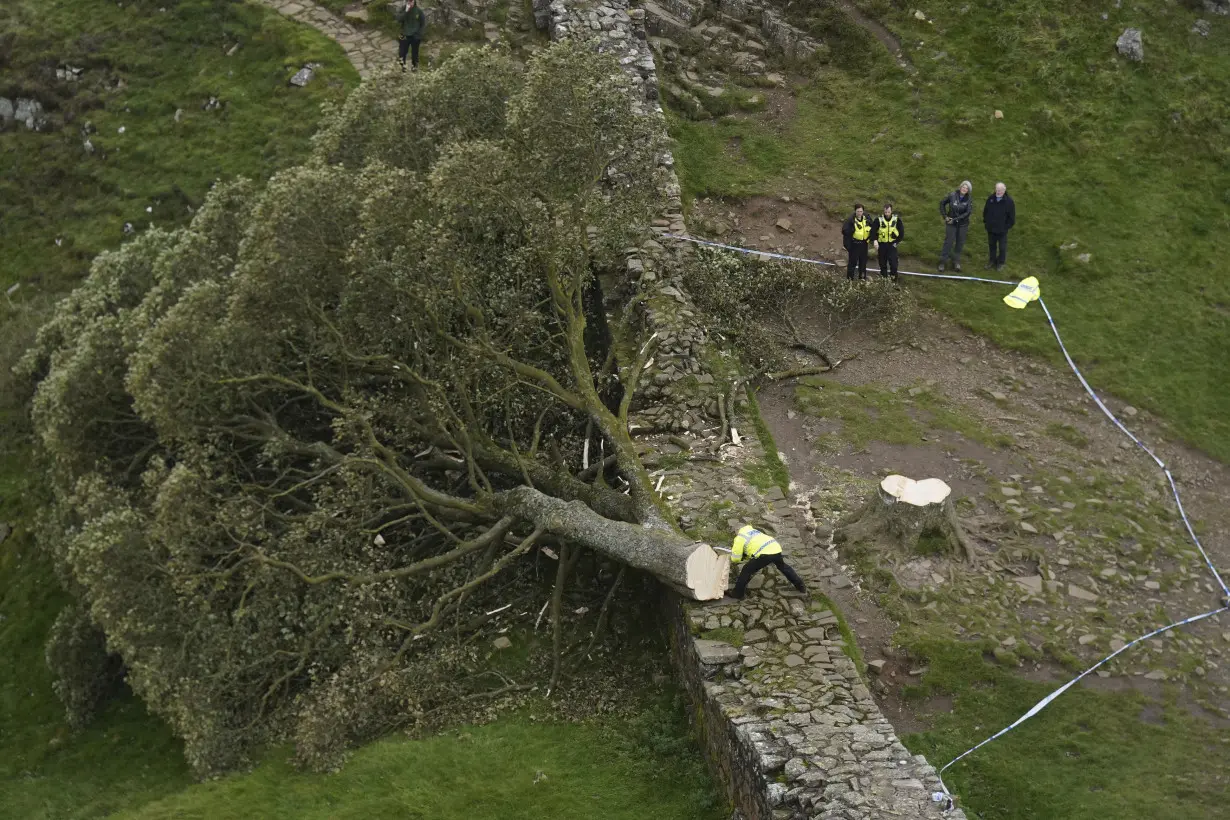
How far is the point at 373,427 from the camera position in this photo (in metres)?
24.4

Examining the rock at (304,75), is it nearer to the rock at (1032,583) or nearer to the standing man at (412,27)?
the standing man at (412,27)

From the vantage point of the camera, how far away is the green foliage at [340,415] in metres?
22.0

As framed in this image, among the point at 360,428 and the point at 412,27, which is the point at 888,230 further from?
the point at 412,27

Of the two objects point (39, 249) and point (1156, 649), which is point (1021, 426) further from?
point (39, 249)

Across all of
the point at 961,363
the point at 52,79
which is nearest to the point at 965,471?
the point at 961,363

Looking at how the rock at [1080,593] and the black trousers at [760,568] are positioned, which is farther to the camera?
the rock at [1080,593]

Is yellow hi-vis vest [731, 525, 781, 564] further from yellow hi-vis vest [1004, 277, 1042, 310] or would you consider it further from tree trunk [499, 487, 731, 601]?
yellow hi-vis vest [1004, 277, 1042, 310]

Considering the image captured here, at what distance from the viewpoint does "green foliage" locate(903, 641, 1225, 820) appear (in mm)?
18016

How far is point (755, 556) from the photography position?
1953 centimetres

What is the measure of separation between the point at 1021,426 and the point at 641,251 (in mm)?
8988

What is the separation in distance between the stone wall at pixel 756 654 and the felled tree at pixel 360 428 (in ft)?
2.84

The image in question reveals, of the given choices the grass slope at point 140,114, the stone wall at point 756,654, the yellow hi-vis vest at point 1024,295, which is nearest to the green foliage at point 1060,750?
the stone wall at point 756,654

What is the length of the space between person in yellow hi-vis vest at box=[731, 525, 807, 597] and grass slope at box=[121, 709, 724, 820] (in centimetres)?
260

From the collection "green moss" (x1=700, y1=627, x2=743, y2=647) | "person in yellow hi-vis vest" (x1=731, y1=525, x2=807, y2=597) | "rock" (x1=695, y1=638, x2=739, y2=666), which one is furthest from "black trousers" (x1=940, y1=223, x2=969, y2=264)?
"rock" (x1=695, y1=638, x2=739, y2=666)
